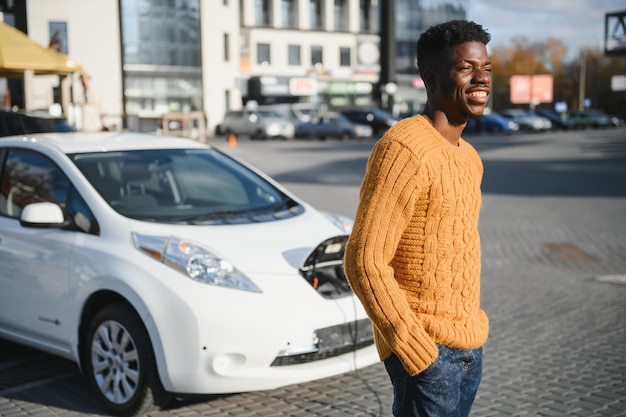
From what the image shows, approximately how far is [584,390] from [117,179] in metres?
3.31

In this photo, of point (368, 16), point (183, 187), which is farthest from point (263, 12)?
point (183, 187)

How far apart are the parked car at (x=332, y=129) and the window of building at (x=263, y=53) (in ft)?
80.1

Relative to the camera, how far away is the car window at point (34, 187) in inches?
201

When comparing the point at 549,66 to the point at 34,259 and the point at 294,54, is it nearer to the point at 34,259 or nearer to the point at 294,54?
the point at 294,54

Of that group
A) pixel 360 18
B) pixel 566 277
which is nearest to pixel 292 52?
pixel 360 18

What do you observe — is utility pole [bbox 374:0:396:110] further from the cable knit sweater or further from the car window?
the cable knit sweater

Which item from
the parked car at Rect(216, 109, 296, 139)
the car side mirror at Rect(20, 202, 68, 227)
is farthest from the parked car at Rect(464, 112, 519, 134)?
the car side mirror at Rect(20, 202, 68, 227)

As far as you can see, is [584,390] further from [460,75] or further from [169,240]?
[460,75]

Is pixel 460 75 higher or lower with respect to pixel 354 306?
higher

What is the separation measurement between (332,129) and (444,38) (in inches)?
1671

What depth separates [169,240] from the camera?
15.1ft

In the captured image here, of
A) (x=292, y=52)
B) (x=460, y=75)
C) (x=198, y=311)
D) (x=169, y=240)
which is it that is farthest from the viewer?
(x=292, y=52)

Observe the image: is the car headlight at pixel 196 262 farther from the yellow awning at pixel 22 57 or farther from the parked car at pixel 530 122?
the parked car at pixel 530 122

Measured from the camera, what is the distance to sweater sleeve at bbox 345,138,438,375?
2244 mm
